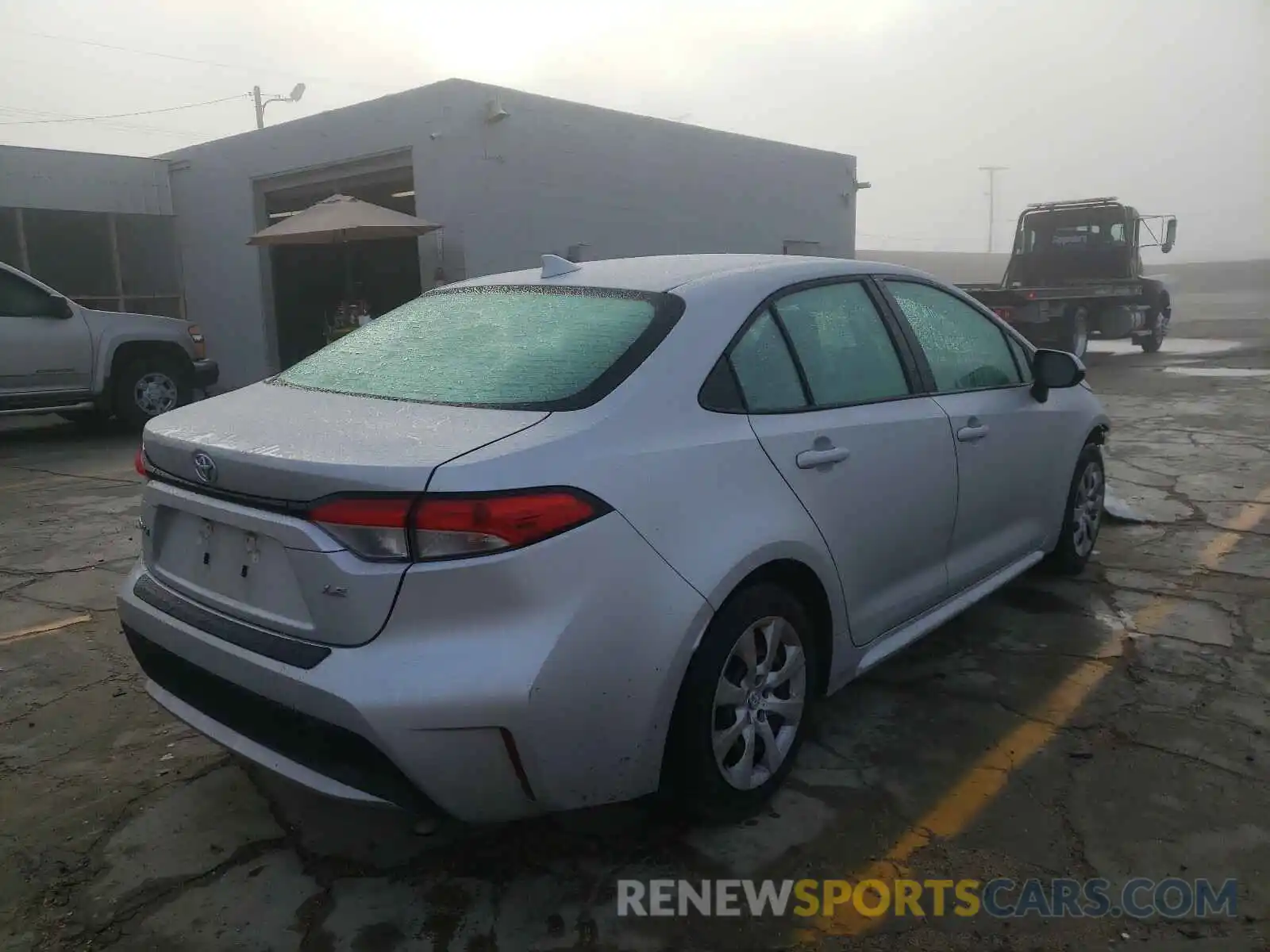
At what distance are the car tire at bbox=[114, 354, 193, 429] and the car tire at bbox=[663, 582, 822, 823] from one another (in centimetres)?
937

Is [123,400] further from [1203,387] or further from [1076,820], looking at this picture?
[1203,387]

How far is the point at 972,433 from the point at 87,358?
31.2 feet

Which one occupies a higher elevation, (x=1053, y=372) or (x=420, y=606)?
(x=1053, y=372)

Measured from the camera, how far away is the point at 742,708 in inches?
103

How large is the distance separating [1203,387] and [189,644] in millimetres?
13158

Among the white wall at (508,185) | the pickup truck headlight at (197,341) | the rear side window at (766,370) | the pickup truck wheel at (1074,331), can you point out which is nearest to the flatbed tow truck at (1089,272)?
the pickup truck wheel at (1074,331)

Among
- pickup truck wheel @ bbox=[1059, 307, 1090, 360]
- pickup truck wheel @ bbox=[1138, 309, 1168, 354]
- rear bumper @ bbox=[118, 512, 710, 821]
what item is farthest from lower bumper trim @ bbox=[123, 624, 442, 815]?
pickup truck wheel @ bbox=[1138, 309, 1168, 354]

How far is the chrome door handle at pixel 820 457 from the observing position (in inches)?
109

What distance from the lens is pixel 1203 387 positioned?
491 inches

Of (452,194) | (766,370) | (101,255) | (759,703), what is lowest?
(759,703)

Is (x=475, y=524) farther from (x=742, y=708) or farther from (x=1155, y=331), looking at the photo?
(x=1155, y=331)

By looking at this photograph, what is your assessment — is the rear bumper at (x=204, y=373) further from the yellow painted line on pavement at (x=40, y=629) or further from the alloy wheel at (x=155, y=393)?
the yellow painted line on pavement at (x=40, y=629)

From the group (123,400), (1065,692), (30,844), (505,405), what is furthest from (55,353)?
(1065,692)

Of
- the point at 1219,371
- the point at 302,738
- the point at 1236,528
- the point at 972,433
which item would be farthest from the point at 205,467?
the point at 1219,371
